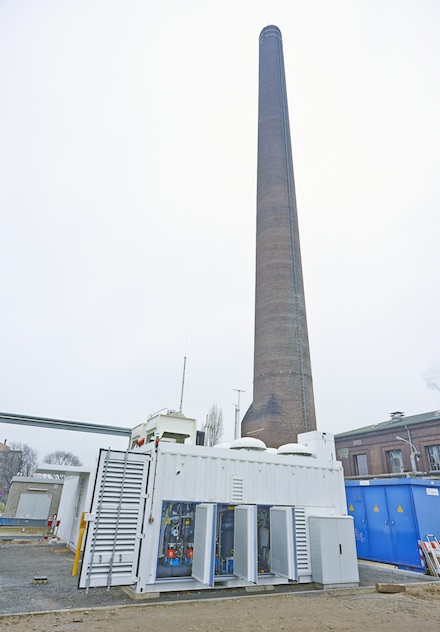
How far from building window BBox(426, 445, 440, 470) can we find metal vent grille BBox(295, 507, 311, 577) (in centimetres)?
2340

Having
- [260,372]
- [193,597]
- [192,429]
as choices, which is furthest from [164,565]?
[260,372]

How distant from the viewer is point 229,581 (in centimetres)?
920

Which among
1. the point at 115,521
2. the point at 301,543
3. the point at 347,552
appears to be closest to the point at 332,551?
the point at 347,552

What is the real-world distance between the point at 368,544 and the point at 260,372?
414 inches

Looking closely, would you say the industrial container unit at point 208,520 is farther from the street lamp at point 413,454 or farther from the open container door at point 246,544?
the street lamp at point 413,454

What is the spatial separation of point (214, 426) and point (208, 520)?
36458mm

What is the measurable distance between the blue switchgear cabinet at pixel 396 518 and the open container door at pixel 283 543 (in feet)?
17.4

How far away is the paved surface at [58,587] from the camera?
762cm

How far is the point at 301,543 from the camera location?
33.9 feet

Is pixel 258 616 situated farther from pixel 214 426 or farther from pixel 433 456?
pixel 214 426

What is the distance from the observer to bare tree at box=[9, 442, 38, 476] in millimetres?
75938

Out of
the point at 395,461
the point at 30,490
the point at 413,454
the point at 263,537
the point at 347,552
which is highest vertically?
the point at 413,454

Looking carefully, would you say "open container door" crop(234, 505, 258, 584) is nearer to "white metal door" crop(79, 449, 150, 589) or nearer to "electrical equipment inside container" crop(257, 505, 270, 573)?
"electrical equipment inside container" crop(257, 505, 270, 573)

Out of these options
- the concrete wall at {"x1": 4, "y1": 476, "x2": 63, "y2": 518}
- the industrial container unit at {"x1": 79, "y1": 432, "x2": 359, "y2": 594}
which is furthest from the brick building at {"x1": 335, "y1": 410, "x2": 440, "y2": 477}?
the concrete wall at {"x1": 4, "y1": 476, "x2": 63, "y2": 518}
